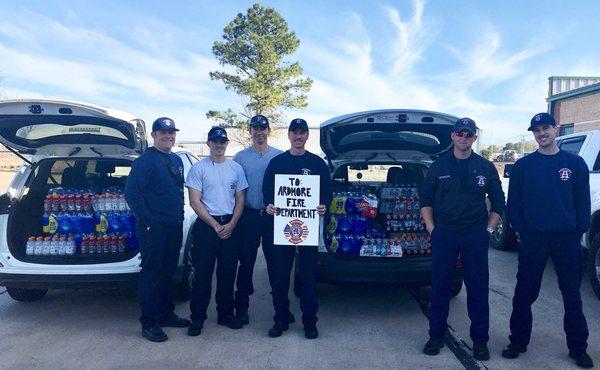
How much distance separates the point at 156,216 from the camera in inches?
146

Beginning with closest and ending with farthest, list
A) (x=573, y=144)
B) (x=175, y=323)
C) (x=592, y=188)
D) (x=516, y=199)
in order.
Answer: (x=516, y=199)
(x=175, y=323)
(x=592, y=188)
(x=573, y=144)

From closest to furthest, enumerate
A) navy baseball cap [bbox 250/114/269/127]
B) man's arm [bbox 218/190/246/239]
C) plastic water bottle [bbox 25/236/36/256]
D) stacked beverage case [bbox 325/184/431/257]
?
man's arm [bbox 218/190/246/239], navy baseball cap [bbox 250/114/269/127], plastic water bottle [bbox 25/236/36/256], stacked beverage case [bbox 325/184/431/257]

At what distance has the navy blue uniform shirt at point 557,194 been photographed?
10.7ft

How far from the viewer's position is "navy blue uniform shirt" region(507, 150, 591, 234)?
326cm

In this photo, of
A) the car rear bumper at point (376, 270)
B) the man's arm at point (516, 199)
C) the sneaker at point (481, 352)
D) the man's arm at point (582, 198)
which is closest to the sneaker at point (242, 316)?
the car rear bumper at point (376, 270)

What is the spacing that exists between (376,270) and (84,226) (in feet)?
9.97

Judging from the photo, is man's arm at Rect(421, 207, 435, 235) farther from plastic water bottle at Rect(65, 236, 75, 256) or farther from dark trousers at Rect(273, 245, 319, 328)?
plastic water bottle at Rect(65, 236, 75, 256)

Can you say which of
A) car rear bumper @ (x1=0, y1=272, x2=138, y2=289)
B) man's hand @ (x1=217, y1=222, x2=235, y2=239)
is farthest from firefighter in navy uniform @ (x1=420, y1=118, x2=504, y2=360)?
car rear bumper @ (x1=0, y1=272, x2=138, y2=289)

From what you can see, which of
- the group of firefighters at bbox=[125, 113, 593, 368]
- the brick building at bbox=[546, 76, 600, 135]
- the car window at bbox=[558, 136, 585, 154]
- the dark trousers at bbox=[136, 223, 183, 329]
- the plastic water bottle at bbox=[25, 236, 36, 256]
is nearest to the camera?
the group of firefighters at bbox=[125, 113, 593, 368]

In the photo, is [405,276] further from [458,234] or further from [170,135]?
[170,135]

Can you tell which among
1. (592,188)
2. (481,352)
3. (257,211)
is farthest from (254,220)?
(592,188)

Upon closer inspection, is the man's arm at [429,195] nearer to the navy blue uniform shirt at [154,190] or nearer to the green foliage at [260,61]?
the navy blue uniform shirt at [154,190]

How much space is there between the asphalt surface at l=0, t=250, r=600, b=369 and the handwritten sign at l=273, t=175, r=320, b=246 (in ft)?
2.96

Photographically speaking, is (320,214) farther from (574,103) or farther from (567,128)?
(567,128)
